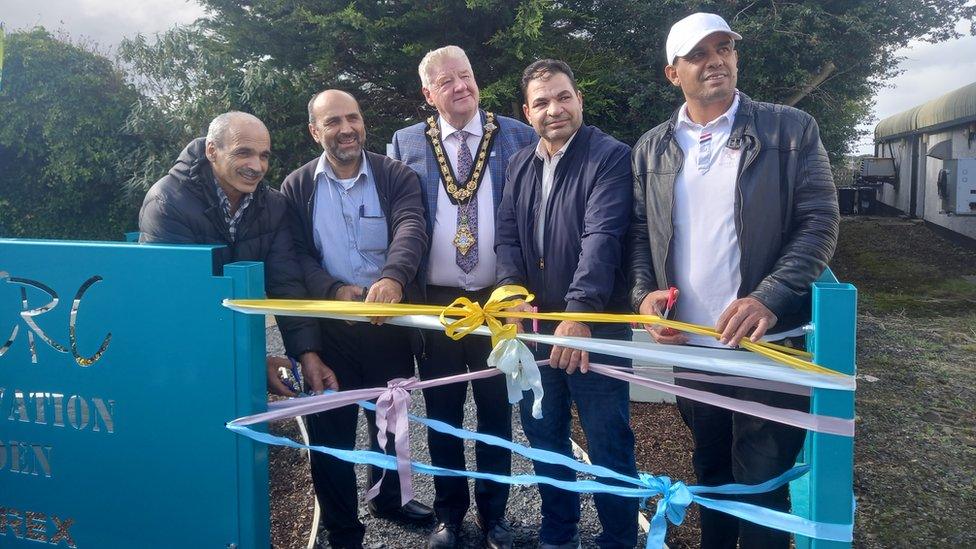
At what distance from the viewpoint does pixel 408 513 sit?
397 centimetres

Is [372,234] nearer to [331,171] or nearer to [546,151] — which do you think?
[331,171]

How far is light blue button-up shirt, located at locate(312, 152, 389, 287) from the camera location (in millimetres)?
3412

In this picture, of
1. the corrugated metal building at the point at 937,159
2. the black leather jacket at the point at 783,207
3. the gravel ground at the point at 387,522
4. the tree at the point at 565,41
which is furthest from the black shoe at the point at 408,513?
the corrugated metal building at the point at 937,159

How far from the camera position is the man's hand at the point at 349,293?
10.7 feet

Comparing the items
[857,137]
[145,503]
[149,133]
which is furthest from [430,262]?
[857,137]

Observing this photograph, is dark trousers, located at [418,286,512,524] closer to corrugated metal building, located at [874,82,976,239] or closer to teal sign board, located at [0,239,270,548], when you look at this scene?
teal sign board, located at [0,239,270,548]

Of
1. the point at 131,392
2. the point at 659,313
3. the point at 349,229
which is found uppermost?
the point at 349,229

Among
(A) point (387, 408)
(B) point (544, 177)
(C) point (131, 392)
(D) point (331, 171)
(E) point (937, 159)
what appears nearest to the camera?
(C) point (131, 392)

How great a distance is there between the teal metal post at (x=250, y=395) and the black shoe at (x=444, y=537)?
1.12m

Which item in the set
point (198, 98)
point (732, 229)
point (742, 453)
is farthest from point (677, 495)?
point (198, 98)

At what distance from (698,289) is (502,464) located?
1476 mm

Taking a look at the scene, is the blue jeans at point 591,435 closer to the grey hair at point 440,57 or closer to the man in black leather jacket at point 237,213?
the man in black leather jacket at point 237,213

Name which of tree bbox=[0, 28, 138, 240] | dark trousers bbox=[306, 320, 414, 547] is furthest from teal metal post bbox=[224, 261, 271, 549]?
tree bbox=[0, 28, 138, 240]

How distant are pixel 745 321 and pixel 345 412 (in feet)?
6.60
